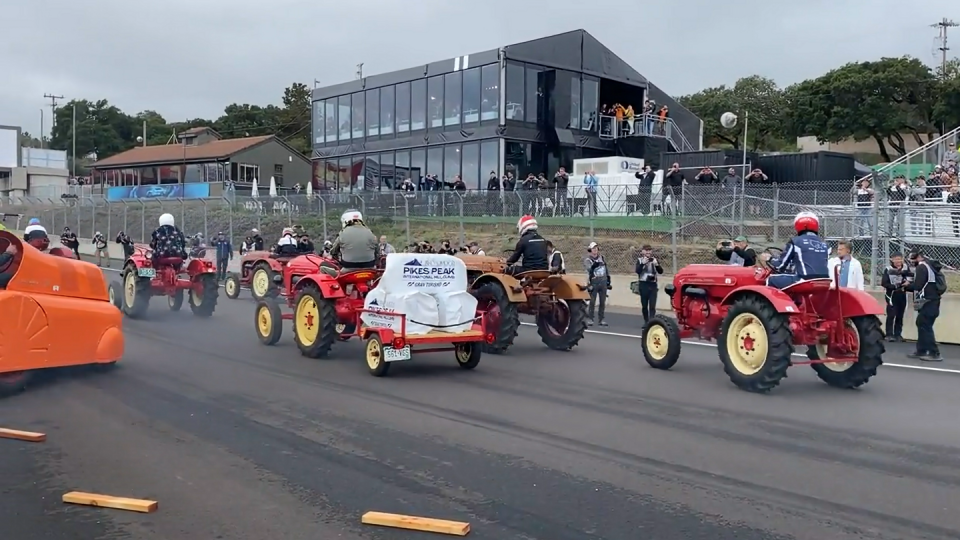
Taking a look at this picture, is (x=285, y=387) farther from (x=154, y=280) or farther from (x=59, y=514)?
(x=154, y=280)

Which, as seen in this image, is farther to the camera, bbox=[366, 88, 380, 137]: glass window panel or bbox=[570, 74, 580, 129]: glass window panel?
bbox=[366, 88, 380, 137]: glass window panel

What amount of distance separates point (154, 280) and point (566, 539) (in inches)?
524

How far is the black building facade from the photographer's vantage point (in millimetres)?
34344

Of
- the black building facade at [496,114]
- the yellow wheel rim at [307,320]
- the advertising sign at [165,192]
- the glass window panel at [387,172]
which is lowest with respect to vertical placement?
the yellow wheel rim at [307,320]

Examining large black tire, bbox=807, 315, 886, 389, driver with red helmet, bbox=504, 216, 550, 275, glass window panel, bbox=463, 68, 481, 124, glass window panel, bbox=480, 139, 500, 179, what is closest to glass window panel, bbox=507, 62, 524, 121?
glass window panel, bbox=480, 139, 500, 179

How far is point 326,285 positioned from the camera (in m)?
11.5

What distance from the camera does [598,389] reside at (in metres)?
9.90

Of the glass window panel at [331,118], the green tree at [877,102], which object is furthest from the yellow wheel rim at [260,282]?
the green tree at [877,102]

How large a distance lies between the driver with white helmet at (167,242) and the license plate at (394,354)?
794cm

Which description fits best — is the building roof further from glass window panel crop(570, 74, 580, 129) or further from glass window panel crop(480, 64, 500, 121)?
glass window panel crop(570, 74, 580, 129)

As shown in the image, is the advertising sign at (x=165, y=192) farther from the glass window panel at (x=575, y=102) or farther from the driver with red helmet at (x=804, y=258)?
the driver with red helmet at (x=804, y=258)

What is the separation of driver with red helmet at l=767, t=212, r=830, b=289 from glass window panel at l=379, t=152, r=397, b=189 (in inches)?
1171

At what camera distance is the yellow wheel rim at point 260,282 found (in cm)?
1889

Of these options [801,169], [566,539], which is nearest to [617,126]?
[801,169]
